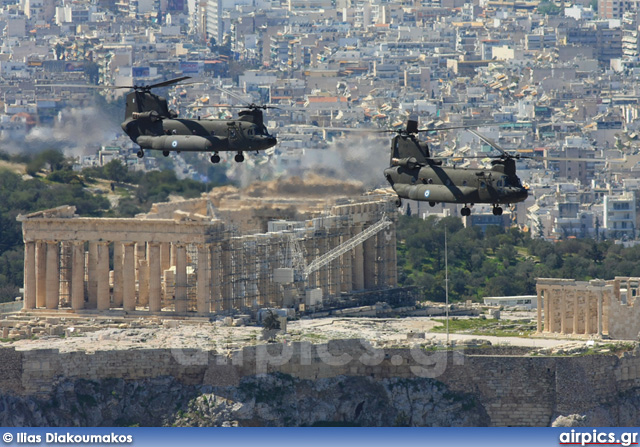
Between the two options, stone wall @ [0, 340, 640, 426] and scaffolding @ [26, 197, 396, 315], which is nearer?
stone wall @ [0, 340, 640, 426]

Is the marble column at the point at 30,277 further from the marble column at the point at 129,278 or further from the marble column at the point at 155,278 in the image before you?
the marble column at the point at 155,278

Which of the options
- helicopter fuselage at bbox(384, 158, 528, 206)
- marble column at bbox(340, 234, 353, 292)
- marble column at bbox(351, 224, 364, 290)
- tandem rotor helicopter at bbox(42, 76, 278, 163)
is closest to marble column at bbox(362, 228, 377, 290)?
marble column at bbox(351, 224, 364, 290)

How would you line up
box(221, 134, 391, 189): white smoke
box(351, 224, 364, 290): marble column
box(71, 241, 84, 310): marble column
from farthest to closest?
box(351, 224, 364, 290): marble column, box(221, 134, 391, 189): white smoke, box(71, 241, 84, 310): marble column

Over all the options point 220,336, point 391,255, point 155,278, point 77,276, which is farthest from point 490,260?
point 220,336

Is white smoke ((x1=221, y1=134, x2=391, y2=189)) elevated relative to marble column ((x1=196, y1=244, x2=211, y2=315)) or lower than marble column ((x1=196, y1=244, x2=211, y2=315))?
elevated

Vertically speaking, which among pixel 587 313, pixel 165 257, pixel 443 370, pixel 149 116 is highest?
pixel 149 116

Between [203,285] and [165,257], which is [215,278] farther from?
[165,257]

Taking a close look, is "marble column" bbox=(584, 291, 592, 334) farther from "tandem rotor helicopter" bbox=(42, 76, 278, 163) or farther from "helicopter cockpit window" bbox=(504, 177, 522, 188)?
"helicopter cockpit window" bbox=(504, 177, 522, 188)
